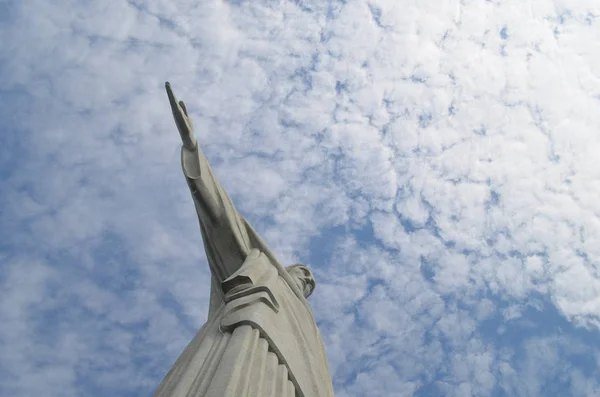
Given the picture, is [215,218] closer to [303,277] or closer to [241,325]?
[241,325]

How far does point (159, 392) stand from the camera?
572 cm

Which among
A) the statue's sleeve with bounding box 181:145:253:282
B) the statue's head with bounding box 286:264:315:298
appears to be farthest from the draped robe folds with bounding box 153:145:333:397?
the statue's head with bounding box 286:264:315:298

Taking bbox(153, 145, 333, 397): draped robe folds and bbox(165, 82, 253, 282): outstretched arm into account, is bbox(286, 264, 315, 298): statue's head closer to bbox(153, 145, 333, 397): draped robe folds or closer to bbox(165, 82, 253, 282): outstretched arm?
bbox(153, 145, 333, 397): draped robe folds

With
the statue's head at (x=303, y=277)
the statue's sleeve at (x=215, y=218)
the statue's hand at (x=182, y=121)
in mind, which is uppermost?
the statue's hand at (x=182, y=121)

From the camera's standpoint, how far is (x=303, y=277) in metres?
11.4

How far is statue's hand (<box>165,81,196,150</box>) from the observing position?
842cm

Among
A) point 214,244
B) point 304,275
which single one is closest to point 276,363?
point 214,244

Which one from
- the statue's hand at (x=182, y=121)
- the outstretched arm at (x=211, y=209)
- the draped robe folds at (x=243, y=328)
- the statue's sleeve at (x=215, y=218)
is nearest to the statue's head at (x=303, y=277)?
the draped robe folds at (x=243, y=328)

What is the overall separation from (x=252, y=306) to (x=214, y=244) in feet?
8.09

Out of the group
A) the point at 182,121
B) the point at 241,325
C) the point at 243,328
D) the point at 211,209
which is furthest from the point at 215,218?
the point at 243,328

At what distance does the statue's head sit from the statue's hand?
11.9 feet

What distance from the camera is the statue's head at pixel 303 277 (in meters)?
11.2

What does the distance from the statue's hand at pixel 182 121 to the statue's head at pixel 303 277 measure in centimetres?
363

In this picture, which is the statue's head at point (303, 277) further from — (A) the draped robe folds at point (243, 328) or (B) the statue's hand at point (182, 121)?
(B) the statue's hand at point (182, 121)
